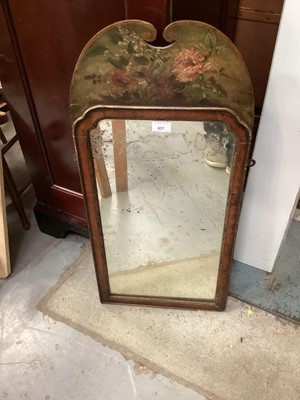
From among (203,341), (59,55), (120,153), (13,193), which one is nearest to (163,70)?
(120,153)

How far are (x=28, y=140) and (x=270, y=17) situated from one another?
107 cm

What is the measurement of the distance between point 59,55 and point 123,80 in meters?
0.37

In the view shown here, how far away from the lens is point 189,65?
898mm

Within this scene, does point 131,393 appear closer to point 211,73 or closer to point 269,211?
point 269,211

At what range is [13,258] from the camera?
1.70 metres

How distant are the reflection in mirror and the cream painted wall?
8.7 inches

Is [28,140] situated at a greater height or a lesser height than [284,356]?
greater

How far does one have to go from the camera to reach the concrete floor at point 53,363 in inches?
49.4

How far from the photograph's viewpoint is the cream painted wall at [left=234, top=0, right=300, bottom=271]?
3.33 feet

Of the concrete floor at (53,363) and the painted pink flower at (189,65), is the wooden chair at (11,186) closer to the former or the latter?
the concrete floor at (53,363)

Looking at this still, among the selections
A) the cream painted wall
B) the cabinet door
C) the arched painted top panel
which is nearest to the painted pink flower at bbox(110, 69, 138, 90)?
the arched painted top panel

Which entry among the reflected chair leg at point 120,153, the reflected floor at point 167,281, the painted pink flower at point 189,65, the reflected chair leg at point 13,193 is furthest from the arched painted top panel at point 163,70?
the reflected chair leg at point 13,193

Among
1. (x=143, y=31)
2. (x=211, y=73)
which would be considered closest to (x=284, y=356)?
(x=211, y=73)

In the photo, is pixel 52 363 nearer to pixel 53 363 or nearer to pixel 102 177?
pixel 53 363
